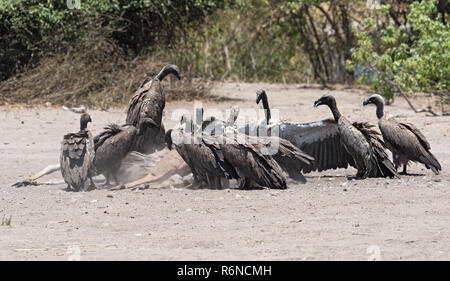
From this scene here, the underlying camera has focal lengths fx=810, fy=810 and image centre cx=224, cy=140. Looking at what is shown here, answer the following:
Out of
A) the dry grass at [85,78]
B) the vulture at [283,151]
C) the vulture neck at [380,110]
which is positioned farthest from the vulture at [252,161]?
the dry grass at [85,78]

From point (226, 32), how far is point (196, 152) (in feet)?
46.3

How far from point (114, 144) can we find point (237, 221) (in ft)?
7.46

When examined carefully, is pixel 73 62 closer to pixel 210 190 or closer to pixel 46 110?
pixel 46 110

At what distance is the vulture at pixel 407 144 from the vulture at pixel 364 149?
0.15m

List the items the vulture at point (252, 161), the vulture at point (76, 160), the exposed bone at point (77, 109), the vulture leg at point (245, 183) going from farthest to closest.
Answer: the exposed bone at point (77, 109) → the vulture leg at point (245, 183) → the vulture at point (252, 161) → the vulture at point (76, 160)

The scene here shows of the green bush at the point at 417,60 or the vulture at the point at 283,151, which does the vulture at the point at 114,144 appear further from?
the green bush at the point at 417,60

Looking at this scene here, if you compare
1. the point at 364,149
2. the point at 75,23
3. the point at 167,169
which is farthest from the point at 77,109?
the point at 364,149

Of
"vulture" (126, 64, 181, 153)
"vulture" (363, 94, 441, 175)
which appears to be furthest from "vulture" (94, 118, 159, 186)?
"vulture" (363, 94, 441, 175)

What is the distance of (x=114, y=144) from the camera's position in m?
8.53

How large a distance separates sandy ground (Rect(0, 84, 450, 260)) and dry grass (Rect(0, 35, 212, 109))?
5.26 m

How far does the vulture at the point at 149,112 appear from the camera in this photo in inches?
355

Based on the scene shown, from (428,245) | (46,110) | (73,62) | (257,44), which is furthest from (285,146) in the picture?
(257,44)
